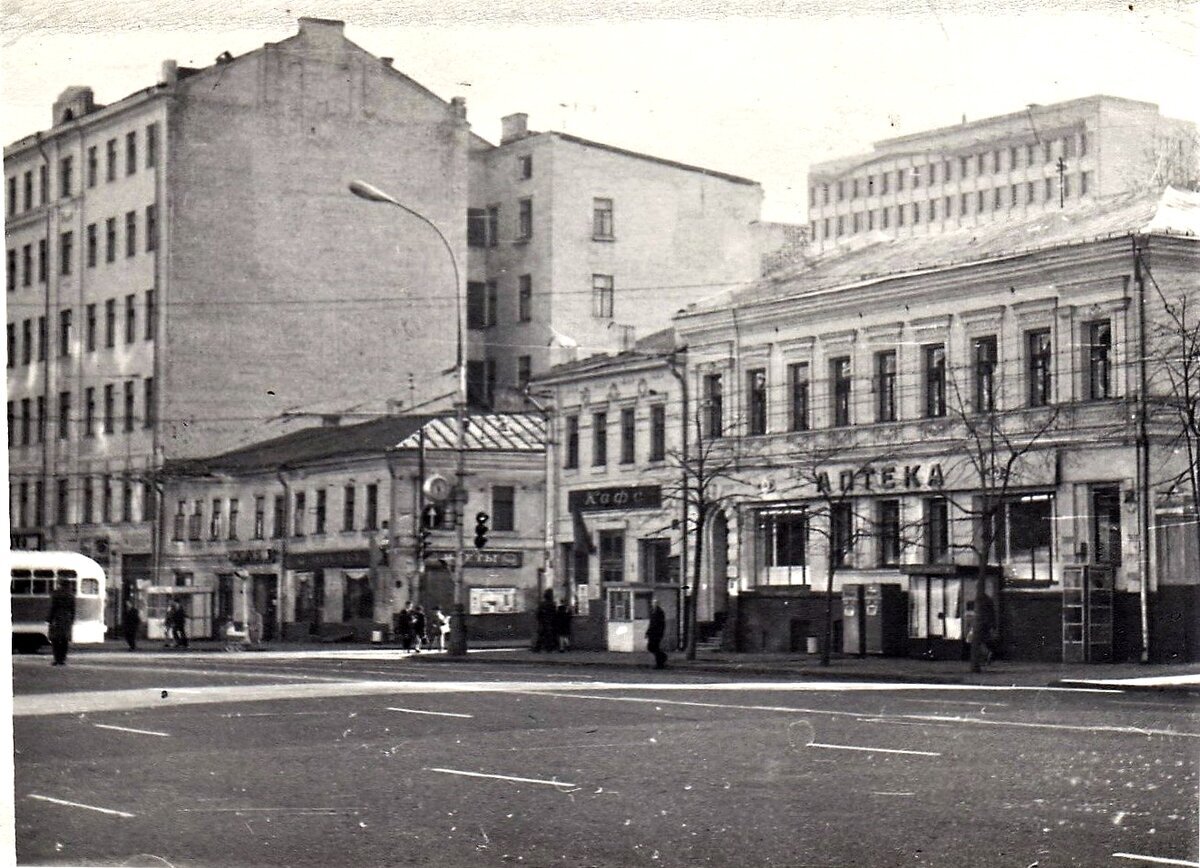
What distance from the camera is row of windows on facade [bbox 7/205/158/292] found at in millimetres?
13498

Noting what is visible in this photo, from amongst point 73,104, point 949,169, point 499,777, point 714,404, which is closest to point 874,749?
point 499,777

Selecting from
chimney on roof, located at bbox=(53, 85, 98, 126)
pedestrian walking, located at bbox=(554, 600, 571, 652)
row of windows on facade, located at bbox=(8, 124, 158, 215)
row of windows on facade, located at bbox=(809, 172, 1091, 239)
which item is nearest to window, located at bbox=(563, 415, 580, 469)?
pedestrian walking, located at bbox=(554, 600, 571, 652)

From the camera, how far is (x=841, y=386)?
925 inches

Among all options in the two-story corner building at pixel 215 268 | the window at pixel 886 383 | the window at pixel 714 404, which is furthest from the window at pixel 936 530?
the two-story corner building at pixel 215 268

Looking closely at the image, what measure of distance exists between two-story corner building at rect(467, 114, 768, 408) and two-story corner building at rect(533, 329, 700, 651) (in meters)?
1.46

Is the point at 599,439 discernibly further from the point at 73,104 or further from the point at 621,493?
the point at 73,104

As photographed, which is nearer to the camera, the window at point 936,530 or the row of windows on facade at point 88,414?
the row of windows on facade at point 88,414

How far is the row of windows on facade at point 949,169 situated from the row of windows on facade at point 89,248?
5.15 meters

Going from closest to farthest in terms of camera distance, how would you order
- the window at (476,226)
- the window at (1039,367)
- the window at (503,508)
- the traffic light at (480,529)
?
the window at (476,226)
the window at (1039,367)
the traffic light at (480,529)
the window at (503,508)

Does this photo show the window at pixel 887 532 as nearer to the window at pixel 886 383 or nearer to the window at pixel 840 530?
the window at pixel 840 530

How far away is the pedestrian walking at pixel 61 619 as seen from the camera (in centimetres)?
1411

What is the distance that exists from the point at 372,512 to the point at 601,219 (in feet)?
11.5

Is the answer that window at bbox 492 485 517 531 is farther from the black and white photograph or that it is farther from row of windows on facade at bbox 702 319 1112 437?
row of windows on facade at bbox 702 319 1112 437

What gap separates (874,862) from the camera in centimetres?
1105
